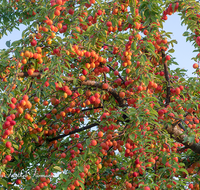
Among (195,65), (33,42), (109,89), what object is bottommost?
(33,42)

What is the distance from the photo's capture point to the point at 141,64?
3.35 m

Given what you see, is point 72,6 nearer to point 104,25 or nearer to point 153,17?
point 104,25

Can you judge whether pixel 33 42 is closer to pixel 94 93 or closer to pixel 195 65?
pixel 94 93

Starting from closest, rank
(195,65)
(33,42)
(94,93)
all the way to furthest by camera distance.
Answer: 1. (33,42)
2. (94,93)
3. (195,65)

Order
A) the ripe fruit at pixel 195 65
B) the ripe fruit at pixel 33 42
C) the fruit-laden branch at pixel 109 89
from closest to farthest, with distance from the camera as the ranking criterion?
1. the ripe fruit at pixel 33 42
2. the fruit-laden branch at pixel 109 89
3. the ripe fruit at pixel 195 65

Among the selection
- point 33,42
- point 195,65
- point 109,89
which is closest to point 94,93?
point 109,89

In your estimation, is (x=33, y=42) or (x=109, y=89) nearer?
(x=33, y=42)

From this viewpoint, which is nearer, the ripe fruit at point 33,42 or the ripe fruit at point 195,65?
the ripe fruit at point 33,42

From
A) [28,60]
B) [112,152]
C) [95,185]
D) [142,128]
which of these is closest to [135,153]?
[142,128]

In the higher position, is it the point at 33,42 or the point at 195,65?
the point at 195,65

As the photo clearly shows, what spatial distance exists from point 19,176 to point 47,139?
34.7 inches

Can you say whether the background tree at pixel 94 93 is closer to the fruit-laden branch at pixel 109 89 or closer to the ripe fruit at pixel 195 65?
the fruit-laden branch at pixel 109 89

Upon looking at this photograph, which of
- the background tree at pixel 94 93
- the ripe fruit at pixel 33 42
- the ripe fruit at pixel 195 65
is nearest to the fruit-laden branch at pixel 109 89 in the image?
the background tree at pixel 94 93

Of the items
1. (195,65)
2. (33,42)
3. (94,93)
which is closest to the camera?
(33,42)
